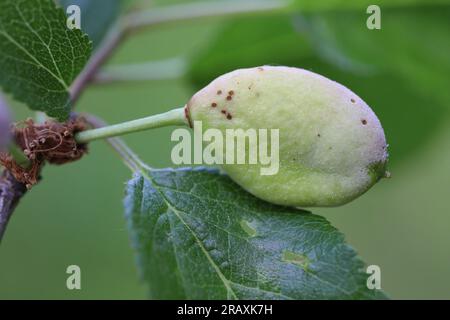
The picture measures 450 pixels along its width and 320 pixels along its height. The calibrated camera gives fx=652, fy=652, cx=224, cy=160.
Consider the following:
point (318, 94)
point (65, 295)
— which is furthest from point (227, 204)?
point (65, 295)

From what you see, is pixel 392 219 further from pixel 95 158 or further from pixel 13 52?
→ pixel 13 52

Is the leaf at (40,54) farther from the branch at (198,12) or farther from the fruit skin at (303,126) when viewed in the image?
the branch at (198,12)

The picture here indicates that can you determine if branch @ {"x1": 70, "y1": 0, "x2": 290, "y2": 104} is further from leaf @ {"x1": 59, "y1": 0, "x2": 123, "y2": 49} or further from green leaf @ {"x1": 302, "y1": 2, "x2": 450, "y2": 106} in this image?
green leaf @ {"x1": 302, "y1": 2, "x2": 450, "y2": 106}

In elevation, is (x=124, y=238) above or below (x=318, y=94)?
above

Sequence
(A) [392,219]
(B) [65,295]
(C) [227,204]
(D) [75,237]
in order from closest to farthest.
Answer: (C) [227,204], (B) [65,295], (D) [75,237], (A) [392,219]

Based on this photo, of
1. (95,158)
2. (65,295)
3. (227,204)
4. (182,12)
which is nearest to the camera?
(227,204)

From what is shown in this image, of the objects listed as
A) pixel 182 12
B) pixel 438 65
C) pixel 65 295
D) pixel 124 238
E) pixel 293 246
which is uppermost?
pixel 182 12

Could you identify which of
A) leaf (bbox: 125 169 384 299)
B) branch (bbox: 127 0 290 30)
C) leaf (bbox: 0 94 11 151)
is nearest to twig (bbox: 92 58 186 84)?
branch (bbox: 127 0 290 30)
